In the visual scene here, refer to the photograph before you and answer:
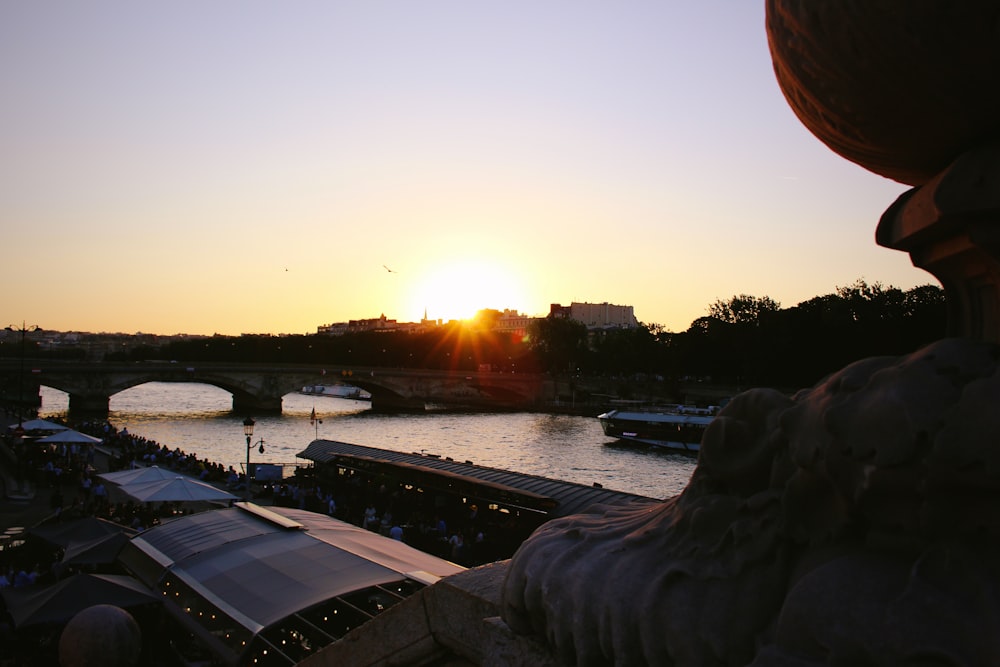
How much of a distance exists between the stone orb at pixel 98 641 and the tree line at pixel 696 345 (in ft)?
69.0

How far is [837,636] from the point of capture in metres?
1.51

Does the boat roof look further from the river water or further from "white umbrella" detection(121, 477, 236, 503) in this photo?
the river water

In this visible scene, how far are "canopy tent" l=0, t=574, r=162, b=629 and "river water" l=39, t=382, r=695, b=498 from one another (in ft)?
54.8

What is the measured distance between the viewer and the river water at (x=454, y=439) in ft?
95.8

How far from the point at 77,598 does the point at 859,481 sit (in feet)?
28.3

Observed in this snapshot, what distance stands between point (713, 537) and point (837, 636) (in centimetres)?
42

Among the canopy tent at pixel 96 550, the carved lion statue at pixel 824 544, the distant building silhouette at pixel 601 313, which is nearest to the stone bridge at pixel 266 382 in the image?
the canopy tent at pixel 96 550

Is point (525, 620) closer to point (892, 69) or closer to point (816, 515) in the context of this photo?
point (816, 515)

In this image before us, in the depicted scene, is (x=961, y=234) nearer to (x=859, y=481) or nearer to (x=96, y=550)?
(x=859, y=481)

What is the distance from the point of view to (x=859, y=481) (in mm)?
1571

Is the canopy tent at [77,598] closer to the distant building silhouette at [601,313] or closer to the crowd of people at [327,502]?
the crowd of people at [327,502]

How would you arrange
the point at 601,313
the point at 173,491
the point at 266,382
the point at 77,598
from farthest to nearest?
the point at 601,313
the point at 266,382
the point at 173,491
the point at 77,598

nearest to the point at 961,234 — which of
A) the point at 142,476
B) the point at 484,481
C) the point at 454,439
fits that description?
the point at 484,481

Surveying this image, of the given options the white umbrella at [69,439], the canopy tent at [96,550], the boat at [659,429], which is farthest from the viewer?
the boat at [659,429]
